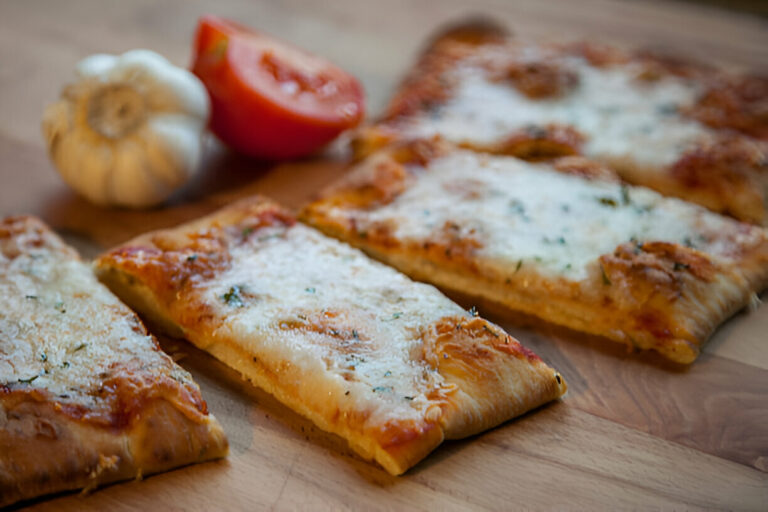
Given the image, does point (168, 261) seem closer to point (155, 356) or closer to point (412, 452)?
point (155, 356)

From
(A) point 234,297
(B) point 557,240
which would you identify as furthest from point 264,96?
(B) point 557,240

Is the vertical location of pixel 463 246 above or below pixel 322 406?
above

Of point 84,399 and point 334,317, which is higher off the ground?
point 334,317

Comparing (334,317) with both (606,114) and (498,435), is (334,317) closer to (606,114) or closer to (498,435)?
(498,435)

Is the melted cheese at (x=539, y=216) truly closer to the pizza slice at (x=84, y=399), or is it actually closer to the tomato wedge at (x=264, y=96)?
the tomato wedge at (x=264, y=96)

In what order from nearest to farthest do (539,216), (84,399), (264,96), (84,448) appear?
(84,448)
(84,399)
(539,216)
(264,96)

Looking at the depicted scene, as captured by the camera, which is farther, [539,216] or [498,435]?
[539,216]

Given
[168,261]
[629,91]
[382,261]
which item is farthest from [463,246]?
[629,91]
